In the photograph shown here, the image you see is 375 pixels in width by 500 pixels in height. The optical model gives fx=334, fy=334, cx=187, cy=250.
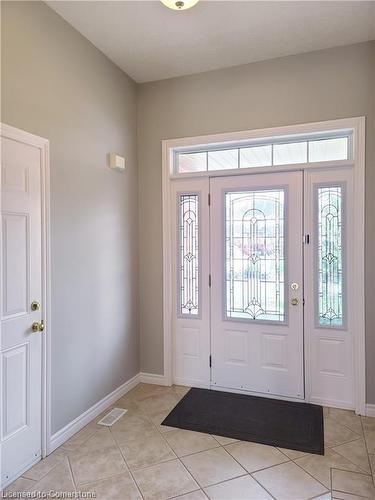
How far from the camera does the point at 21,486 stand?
2033mm

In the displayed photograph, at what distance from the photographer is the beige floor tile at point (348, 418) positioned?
2668mm

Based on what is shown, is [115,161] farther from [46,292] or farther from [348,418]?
[348,418]

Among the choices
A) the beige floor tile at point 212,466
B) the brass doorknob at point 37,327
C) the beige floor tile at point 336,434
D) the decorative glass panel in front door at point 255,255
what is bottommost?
the beige floor tile at point 212,466

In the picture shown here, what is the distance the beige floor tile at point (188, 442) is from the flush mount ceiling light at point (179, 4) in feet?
10.1

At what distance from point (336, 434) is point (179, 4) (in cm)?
330

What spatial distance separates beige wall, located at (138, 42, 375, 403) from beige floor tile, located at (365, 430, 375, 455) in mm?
349

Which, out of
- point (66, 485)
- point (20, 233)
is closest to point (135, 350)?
point (66, 485)

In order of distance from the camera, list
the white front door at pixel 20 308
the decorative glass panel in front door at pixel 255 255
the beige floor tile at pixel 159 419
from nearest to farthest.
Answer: the white front door at pixel 20 308
the beige floor tile at pixel 159 419
the decorative glass panel in front door at pixel 255 255

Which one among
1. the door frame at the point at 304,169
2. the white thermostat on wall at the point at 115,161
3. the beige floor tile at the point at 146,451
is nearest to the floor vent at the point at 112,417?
the beige floor tile at the point at 146,451

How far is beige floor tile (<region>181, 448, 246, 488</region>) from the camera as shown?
83.2 inches

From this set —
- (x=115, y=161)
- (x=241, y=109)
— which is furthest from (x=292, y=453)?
(x=241, y=109)

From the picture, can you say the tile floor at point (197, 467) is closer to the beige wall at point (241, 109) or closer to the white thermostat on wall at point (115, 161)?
the beige wall at point (241, 109)

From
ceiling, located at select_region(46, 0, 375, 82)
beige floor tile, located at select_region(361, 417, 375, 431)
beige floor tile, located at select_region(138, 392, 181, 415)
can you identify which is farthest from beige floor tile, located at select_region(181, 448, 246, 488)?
ceiling, located at select_region(46, 0, 375, 82)

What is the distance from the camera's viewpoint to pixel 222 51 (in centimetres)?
297
